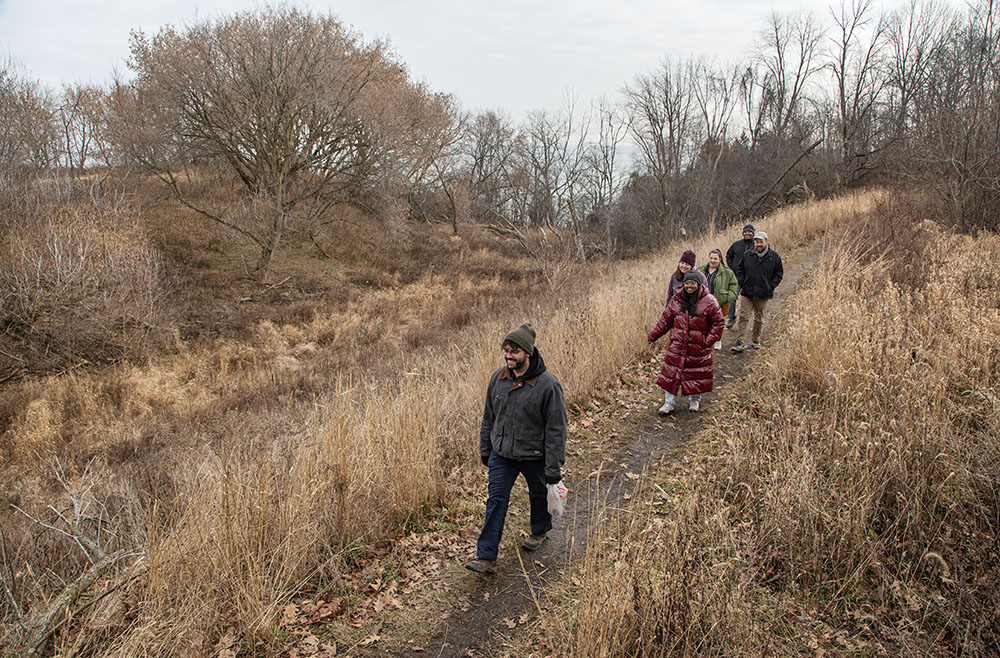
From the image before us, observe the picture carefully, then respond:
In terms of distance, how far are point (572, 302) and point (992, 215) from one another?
28.8 ft

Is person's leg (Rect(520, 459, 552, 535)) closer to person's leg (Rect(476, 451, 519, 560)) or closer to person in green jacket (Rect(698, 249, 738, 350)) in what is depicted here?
person's leg (Rect(476, 451, 519, 560))

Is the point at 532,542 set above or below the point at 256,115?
below

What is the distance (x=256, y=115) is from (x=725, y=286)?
19.6 meters

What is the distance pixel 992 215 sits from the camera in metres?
10.3

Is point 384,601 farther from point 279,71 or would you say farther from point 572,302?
point 279,71

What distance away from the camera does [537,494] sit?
155 inches

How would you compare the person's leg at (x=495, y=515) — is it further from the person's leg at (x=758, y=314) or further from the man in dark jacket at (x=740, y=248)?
the man in dark jacket at (x=740, y=248)

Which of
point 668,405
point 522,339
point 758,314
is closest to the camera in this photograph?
point 522,339

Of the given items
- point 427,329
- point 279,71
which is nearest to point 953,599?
point 427,329

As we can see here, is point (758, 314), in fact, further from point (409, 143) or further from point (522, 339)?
point (409, 143)

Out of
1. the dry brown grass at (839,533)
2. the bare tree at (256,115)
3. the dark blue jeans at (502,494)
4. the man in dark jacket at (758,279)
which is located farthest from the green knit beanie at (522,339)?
the bare tree at (256,115)

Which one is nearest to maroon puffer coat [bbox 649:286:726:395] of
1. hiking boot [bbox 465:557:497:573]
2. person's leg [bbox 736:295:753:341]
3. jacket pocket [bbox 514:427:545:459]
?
person's leg [bbox 736:295:753:341]

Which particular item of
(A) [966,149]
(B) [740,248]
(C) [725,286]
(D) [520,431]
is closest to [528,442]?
(D) [520,431]

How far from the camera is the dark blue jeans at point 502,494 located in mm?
3729
